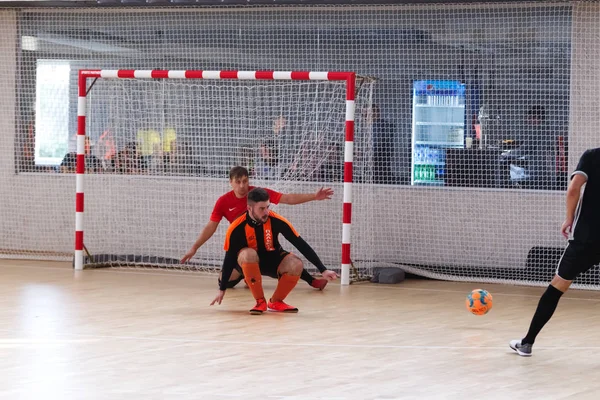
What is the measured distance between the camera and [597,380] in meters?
6.46

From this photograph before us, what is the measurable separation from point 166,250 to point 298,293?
3.32 m

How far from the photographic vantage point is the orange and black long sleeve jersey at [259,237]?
30.1 ft

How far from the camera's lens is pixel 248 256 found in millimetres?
9203

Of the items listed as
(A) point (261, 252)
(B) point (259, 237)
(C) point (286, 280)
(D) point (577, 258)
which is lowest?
(C) point (286, 280)

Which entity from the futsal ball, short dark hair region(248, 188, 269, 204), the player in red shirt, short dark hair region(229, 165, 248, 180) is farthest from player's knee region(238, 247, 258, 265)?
the futsal ball

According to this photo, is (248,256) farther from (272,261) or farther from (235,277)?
(235,277)

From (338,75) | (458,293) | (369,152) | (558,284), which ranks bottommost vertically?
(458,293)

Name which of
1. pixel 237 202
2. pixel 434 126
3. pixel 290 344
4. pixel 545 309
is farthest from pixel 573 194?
pixel 434 126

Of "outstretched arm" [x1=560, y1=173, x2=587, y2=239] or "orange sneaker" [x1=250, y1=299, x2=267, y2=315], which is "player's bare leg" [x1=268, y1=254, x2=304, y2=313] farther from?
"outstretched arm" [x1=560, y1=173, x2=587, y2=239]

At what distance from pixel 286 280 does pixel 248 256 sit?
1.49 ft

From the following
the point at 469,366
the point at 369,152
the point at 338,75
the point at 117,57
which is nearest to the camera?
the point at 469,366

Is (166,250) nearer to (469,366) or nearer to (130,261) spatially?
(130,261)

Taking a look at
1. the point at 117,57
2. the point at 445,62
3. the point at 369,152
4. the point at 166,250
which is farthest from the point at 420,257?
the point at 117,57

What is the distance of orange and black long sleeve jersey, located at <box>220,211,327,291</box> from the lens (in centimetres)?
917
